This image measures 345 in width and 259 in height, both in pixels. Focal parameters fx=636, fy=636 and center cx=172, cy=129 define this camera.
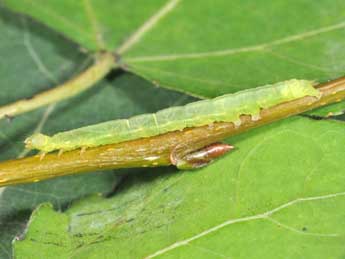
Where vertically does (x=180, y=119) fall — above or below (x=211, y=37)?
below

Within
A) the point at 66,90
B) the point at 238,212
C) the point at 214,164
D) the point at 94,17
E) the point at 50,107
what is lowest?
the point at 238,212

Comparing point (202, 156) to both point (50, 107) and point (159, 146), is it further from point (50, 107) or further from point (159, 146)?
point (50, 107)

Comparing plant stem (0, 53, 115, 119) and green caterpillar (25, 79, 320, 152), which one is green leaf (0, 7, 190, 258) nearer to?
plant stem (0, 53, 115, 119)

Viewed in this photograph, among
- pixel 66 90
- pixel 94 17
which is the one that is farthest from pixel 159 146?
pixel 94 17

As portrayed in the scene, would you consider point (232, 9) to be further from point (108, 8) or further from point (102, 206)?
point (102, 206)

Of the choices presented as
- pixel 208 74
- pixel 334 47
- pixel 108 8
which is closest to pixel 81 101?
pixel 108 8

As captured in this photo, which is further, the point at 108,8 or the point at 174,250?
the point at 108,8

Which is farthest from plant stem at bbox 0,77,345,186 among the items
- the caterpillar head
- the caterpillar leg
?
the caterpillar head
